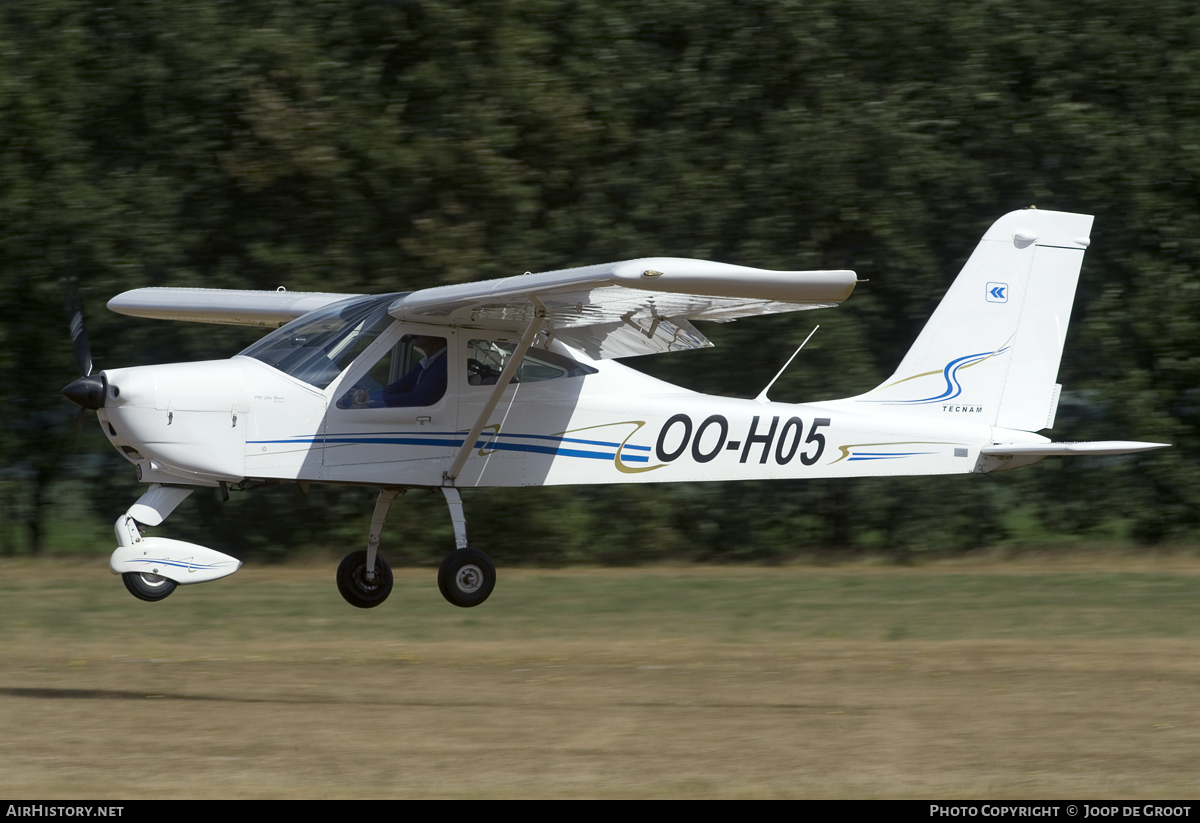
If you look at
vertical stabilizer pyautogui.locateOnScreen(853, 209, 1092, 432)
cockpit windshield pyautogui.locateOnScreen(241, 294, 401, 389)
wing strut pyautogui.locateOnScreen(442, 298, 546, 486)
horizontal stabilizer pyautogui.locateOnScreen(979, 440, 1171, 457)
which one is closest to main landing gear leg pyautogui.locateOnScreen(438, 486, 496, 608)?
wing strut pyautogui.locateOnScreen(442, 298, 546, 486)

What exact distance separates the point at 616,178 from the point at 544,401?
711cm

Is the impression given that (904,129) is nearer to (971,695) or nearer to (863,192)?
(863,192)

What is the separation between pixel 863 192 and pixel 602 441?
25.1 ft

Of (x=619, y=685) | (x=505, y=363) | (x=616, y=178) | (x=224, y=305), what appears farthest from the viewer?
(x=616, y=178)

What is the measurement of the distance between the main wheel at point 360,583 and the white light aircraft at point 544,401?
17 mm

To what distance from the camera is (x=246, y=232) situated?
54.5 ft

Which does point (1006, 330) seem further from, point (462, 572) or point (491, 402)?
point (462, 572)

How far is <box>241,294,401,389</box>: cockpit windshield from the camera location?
935 centimetres

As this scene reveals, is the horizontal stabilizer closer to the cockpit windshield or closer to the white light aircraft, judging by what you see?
the white light aircraft

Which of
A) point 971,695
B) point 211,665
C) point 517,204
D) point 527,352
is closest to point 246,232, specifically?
point 517,204

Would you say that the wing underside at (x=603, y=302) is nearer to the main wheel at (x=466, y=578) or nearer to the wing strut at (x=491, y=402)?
the wing strut at (x=491, y=402)

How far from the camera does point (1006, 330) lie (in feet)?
36.2

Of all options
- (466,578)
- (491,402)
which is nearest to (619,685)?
(466,578)

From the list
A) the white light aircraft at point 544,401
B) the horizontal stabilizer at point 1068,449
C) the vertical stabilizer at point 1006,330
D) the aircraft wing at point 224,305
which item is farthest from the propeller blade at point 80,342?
the horizontal stabilizer at point 1068,449
